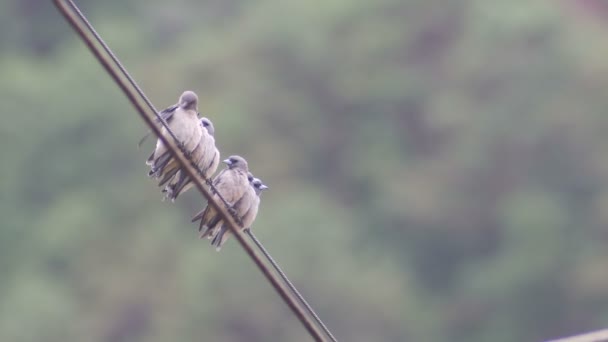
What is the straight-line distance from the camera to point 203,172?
7891mm

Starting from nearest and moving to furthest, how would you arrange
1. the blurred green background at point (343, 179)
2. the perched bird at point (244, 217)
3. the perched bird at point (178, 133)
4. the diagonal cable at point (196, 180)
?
the diagonal cable at point (196, 180)
the perched bird at point (178, 133)
the perched bird at point (244, 217)
the blurred green background at point (343, 179)

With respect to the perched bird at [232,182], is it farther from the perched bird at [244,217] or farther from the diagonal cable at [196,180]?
the diagonal cable at [196,180]

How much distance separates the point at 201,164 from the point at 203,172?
5.8 inches

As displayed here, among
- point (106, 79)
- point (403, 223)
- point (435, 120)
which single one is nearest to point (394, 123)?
point (435, 120)

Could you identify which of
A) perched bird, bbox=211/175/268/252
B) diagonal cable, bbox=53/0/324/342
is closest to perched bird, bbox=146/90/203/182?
perched bird, bbox=211/175/268/252

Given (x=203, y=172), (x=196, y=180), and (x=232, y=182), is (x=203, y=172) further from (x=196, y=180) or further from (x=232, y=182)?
(x=196, y=180)

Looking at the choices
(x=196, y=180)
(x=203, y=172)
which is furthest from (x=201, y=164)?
(x=196, y=180)

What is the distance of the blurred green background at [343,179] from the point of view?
2881 cm

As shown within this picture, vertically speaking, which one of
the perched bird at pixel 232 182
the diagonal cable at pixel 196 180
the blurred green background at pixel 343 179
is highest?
the blurred green background at pixel 343 179

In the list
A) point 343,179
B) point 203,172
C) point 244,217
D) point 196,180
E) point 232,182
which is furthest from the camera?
point 343,179

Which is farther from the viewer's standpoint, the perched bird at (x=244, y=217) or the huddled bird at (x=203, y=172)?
the perched bird at (x=244, y=217)

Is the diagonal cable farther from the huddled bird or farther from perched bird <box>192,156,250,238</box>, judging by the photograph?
perched bird <box>192,156,250,238</box>

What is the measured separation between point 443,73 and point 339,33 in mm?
2455

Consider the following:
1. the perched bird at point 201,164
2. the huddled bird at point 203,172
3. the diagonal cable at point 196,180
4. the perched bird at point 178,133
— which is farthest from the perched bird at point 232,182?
the diagonal cable at point 196,180
